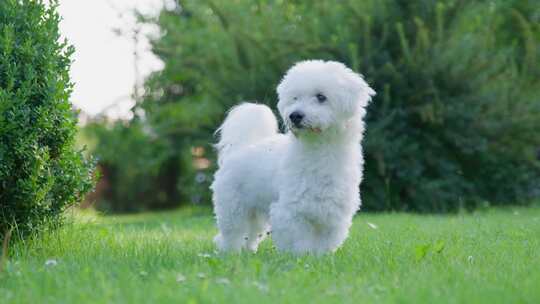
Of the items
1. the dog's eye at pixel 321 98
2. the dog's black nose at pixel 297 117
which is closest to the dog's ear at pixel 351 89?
the dog's eye at pixel 321 98

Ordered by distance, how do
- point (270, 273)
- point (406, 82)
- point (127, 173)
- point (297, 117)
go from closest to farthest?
point (270, 273), point (297, 117), point (406, 82), point (127, 173)

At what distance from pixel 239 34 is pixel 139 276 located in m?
8.41

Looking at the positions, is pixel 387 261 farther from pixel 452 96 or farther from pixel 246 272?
pixel 452 96

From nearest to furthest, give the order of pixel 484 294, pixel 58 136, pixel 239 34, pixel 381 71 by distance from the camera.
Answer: pixel 484 294
pixel 58 136
pixel 381 71
pixel 239 34

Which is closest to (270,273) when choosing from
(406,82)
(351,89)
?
(351,89)

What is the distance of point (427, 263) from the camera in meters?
4.80

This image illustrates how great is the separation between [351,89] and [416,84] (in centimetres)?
636

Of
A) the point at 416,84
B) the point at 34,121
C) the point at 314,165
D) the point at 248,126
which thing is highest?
the point at 416,84

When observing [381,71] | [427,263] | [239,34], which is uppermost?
[239,34]

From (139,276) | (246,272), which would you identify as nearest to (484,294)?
(246,272)

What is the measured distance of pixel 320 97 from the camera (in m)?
5.41

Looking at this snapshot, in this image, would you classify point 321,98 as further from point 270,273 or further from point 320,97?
point 270,273

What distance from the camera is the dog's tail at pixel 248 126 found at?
20.7ft

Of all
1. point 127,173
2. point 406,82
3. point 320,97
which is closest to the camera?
point 320,97
